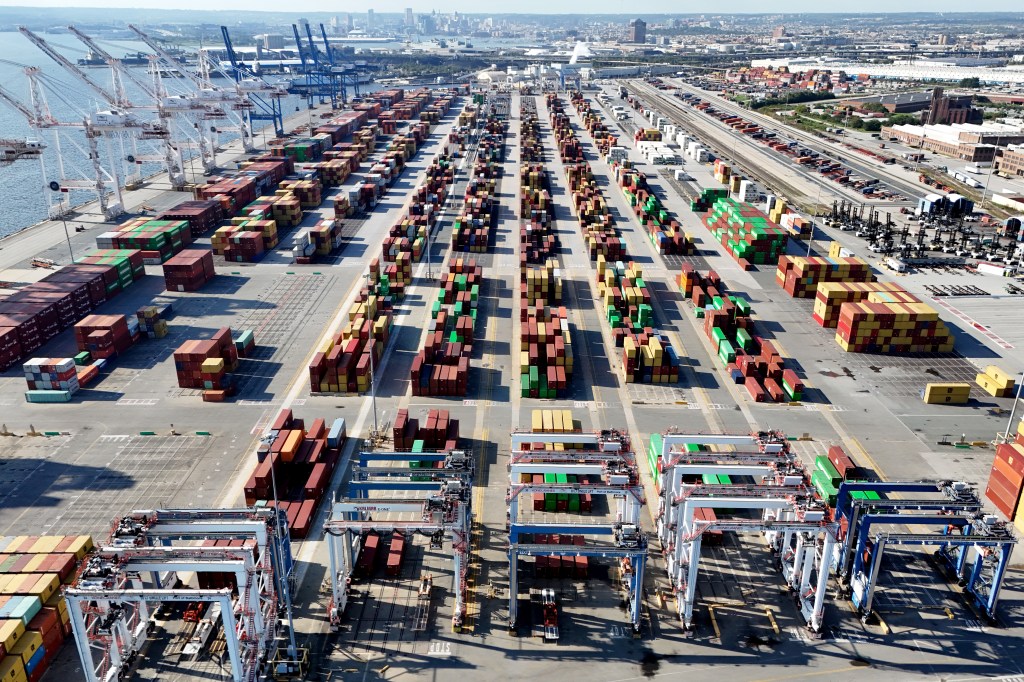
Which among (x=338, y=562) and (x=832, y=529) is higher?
(x=832, y=529)

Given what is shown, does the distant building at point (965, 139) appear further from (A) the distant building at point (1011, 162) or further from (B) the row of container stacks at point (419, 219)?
(B) the row of container stacks at point (419, 219)

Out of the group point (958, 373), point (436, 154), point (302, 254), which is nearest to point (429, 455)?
point (958, 373)

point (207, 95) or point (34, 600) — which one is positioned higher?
point (207, 95)

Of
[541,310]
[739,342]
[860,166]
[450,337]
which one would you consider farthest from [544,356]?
[860,166]

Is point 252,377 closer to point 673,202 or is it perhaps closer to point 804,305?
point 804,305

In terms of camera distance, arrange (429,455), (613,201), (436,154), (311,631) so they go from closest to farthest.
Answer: (311,631) → (429,455) → (613,201) → (436,154)

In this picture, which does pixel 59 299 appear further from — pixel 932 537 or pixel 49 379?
pixel 932 537
